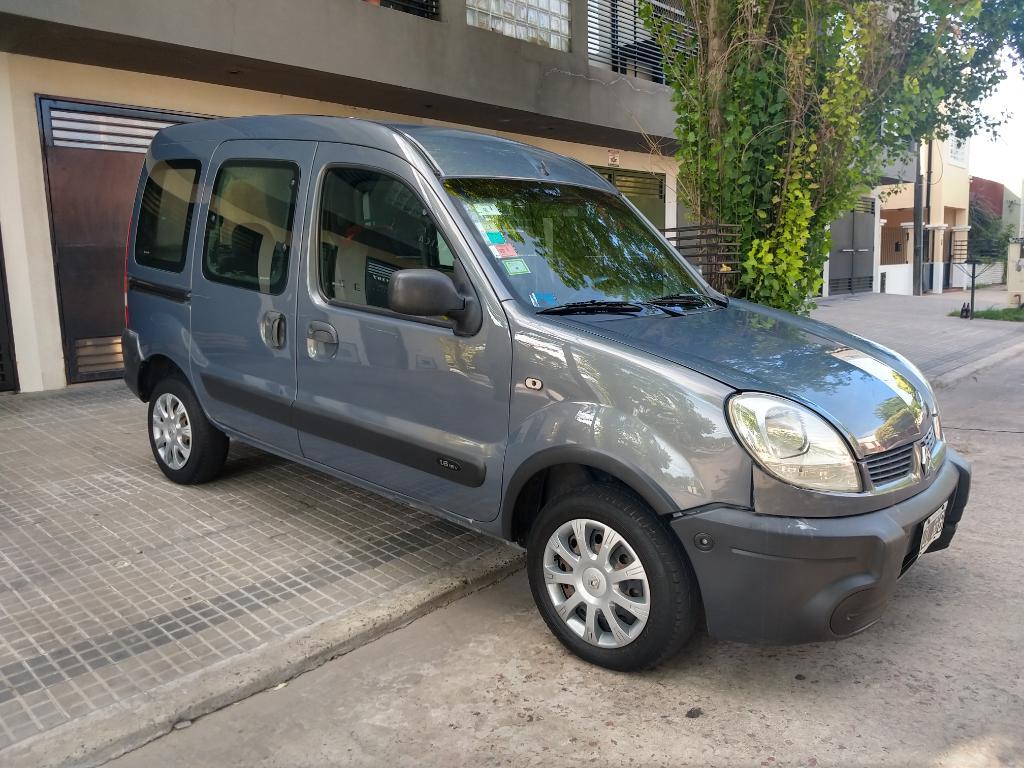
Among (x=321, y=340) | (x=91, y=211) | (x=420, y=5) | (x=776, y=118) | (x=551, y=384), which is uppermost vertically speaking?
(x=420, y=5)

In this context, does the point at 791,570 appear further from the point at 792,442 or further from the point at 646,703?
the point at 646,703

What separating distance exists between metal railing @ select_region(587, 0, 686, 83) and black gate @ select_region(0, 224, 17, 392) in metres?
8.81

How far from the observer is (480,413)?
345 cm

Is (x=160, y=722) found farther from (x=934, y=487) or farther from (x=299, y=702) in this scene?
(x=934, y=487)

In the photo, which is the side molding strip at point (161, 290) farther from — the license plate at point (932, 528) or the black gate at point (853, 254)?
the black gate at point (853, 254)

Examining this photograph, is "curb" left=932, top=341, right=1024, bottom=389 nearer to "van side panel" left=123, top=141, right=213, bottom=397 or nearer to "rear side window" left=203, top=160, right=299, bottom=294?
"rear side window" left=203, top=160, right=299, bottom=294

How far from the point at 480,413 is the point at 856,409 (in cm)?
145

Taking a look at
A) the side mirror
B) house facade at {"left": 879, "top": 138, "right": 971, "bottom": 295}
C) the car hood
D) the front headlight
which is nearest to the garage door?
the side mirror

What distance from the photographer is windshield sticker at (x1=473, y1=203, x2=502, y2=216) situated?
367 cm

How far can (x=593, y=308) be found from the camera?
139 inches

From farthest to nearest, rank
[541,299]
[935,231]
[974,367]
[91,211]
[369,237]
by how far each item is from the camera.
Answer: [935,231] → [974,367] → [91,211] → [369,237] → [541,299]

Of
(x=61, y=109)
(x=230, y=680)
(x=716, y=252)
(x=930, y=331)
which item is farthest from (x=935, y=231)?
(x=230, y=680)

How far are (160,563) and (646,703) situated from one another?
8.36 ft

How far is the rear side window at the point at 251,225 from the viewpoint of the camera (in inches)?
168
